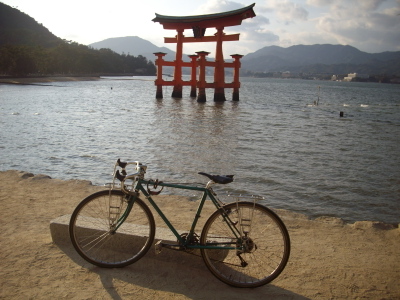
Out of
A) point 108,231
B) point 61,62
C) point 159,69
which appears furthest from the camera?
point 61,62

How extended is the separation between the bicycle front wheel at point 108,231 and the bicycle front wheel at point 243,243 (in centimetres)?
60

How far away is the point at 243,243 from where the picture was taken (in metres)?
3.21

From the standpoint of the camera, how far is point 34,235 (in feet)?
13.6

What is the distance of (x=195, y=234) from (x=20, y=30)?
128 m

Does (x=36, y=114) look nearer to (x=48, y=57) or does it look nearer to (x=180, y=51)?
(x=180, y=51)

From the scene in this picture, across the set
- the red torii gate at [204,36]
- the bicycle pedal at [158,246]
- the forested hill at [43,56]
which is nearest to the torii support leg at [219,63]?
the red torii gate at [204,36]

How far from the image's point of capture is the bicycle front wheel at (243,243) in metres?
3.15

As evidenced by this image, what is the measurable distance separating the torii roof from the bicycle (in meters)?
28.2

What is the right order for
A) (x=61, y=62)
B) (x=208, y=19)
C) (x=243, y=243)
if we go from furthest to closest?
(x=61, y=62) < (x=208, y=19) < (x=243, y=243)

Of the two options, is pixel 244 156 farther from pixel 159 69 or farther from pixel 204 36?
pixel 159 69

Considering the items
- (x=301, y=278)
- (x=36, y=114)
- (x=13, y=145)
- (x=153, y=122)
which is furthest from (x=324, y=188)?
(x=36, y=114)

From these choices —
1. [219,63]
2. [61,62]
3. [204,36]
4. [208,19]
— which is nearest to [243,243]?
[208,19]

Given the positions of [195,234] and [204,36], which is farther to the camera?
[204,36]

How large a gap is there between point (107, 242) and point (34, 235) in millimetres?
1071
